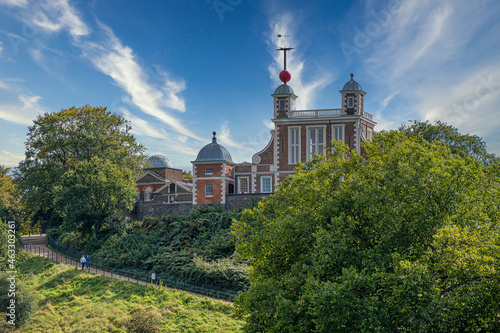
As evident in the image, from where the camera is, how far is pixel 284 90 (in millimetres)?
53562

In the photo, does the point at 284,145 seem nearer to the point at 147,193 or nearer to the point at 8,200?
the point at 147,193

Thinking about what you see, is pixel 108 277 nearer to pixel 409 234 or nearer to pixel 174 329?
pixel 174 329

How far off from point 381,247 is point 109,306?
73.5 ft

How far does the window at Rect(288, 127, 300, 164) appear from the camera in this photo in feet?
172

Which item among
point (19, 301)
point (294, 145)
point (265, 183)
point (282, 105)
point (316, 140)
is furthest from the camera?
point (265, 183)

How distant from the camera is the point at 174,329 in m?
30.4

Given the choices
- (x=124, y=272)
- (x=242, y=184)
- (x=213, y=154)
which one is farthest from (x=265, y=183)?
(x=124, y=272)

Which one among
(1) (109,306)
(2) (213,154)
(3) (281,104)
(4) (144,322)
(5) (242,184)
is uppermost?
(3) (281,104)

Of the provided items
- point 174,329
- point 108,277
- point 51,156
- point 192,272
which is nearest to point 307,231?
point 174,329

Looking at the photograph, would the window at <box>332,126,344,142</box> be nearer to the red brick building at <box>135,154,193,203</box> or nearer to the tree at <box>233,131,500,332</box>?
the red brick building at <box>135,154,193,203</box>

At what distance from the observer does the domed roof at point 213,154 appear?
54031 millimetres

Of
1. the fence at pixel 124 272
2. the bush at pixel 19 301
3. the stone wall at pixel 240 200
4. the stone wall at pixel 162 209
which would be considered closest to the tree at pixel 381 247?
the fence at pixel 124 272

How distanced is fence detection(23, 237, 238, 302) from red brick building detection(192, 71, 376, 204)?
1326 cm

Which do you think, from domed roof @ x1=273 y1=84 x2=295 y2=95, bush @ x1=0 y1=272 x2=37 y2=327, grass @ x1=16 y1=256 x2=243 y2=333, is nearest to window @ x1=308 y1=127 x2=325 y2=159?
domed roof @ x1=273 y1=84 x2=295 y2=95
